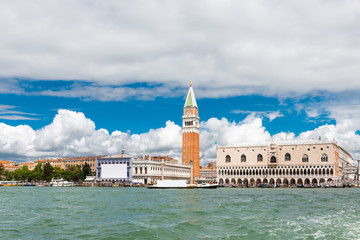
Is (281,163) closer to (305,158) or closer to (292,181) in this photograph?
(292,181)

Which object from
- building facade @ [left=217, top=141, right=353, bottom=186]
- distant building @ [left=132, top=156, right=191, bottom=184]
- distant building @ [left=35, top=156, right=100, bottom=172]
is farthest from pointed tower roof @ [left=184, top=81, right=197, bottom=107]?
distant building @ [left=35, top=156, right=100, bottom=172]

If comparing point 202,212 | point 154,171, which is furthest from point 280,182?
point 202,212

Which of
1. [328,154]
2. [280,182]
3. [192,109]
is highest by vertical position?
[192,109]

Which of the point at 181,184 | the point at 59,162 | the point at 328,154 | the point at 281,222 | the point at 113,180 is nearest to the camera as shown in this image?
the point at 281,222

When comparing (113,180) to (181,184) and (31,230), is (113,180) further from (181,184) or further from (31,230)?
(31,230)

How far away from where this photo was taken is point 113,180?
127500mm

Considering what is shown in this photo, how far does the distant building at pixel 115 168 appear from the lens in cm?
12656

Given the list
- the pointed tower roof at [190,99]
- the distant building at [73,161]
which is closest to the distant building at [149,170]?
the pointed tower roof at [190,99]

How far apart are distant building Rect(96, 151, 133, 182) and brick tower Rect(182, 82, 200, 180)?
80.5ft

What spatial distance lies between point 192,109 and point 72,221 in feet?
406

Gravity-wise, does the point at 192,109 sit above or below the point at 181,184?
above

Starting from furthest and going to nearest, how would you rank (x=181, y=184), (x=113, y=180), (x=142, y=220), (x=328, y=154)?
1. (x=113, y=180)
2. (x=328, y=154)
3. (x=181, y=184)
4. (x=142, y=220)

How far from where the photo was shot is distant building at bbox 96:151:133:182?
126562mm

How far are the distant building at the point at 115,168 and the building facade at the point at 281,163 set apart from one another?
28.5m
